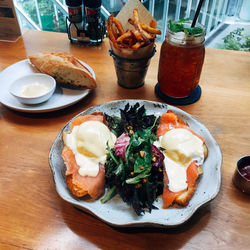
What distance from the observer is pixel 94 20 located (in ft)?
6.59

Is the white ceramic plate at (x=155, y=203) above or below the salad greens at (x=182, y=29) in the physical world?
below

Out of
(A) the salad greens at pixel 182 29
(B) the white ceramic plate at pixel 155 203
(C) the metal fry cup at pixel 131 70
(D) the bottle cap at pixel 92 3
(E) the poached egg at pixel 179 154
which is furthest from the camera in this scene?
(D) the bottle cap at pixel 92 3

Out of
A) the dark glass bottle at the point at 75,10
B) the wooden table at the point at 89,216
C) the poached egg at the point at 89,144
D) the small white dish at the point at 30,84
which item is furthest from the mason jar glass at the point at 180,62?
the dark glass bottle at the point at 75,10

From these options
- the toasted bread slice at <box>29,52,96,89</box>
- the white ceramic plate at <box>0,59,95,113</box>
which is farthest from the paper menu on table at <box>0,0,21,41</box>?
the toasted bread slice at <box>29,52,96,89</box>

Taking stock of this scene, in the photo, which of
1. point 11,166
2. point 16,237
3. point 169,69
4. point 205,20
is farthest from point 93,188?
point 205,20

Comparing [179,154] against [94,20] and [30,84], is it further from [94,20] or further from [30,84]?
[94,20]

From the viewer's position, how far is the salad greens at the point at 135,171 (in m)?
0.98

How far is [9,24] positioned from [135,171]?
194 centimetres

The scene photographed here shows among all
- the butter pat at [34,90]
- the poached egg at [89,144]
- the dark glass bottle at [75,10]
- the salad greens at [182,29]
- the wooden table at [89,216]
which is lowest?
the wooden table at [89,216]

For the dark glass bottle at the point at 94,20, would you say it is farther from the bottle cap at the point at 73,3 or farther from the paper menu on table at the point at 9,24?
the paper menu on table at the point at 9,24

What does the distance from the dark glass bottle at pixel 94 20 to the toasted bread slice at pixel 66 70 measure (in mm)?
565

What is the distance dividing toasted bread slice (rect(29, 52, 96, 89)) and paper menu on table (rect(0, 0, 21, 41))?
0.82 m

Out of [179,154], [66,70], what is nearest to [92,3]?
[66,70]

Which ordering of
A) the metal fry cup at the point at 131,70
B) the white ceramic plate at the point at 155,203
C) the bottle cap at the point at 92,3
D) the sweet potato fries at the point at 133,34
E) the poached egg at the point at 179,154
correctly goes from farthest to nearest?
the bottle cap at the point at 92,3 < the metal fry cup at the point at 131,70 < the sweet potato fries at the point at 133,34 < the poached egg at the point at 179,154 < the white ceramic plate at the point at 155,203
